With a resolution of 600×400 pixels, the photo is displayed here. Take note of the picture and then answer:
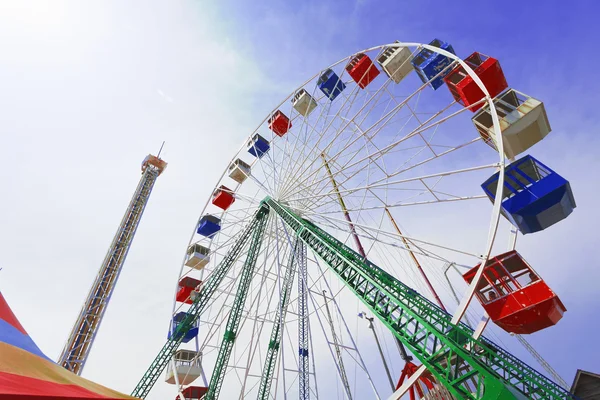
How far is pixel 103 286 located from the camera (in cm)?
2719

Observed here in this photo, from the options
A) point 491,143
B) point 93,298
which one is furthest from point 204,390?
point 491,143

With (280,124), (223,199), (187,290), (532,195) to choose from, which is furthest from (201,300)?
(532,195)

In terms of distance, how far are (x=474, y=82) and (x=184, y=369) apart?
17849mm

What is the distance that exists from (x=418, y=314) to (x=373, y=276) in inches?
72.4

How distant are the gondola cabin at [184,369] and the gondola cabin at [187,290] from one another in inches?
112

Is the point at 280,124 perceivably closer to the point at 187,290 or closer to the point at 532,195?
the point at 187,290

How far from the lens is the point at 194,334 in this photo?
18500 mm

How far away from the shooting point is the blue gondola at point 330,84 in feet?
59.4

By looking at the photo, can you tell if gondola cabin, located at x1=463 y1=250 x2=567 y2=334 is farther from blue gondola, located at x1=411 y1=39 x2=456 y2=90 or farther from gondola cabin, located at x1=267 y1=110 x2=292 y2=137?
gondola cabin, located at x1=267 y1=110 x2=292 y2=137

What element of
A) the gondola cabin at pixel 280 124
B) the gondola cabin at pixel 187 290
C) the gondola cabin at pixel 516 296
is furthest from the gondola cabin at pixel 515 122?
the gondola cabin at pixel 187 290

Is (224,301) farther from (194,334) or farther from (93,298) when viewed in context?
(93,298)

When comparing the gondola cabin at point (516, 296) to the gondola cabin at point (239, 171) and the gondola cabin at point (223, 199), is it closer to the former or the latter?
the gondola cabin at point (239, 171)

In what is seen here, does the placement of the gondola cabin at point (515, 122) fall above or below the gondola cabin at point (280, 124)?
below

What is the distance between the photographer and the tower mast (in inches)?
914
